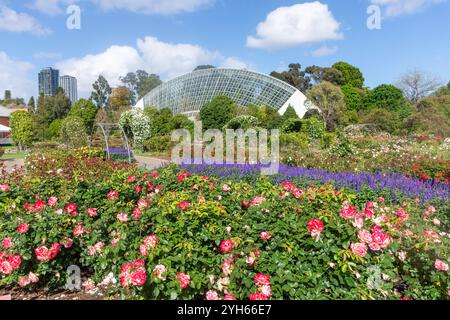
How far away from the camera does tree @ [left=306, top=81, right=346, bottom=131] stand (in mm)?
27453

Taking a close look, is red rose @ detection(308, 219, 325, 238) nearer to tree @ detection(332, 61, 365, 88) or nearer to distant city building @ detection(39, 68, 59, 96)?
tree @ detection(332, 61, 365, 88)

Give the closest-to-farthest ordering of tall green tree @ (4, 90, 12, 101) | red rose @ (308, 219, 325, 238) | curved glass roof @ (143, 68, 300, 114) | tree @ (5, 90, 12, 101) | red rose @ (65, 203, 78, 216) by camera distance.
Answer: red rose @ (308, 219, 325, 238) < red rose @ (65, 203, 78, 216) < curved glass roof @ (143, 68, 300, 114) < tall green tree @ (4, 90, 12, 101) < tree @ (5, 90, 12, 101)

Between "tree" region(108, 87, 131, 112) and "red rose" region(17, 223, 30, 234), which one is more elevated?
"tree" region(108, 87, 131, 112)

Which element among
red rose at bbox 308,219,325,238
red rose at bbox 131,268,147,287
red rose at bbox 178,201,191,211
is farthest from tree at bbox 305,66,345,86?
red rose at bbox 131,268,147,287

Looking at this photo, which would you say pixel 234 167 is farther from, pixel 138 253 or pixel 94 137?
pixel 94 137

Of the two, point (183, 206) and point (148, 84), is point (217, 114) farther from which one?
point (148, 84)

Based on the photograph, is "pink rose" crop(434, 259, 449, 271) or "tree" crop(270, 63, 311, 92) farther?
"tree" crop(270, 63, 311, 92)

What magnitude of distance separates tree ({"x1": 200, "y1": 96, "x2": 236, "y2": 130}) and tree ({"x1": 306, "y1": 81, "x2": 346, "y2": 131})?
23.2ft

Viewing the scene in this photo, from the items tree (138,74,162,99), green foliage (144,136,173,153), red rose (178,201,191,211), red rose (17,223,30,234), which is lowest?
red rose (17,223,30,234)

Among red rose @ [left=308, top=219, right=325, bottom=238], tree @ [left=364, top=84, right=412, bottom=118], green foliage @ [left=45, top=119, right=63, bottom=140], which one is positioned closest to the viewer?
red rose @ [left=308, top=219, right=325, bottom=238]

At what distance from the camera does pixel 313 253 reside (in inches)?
88.6

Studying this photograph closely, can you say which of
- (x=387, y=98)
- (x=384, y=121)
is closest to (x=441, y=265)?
(x=384, y=121)

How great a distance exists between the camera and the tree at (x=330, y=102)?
27453 millimetres
